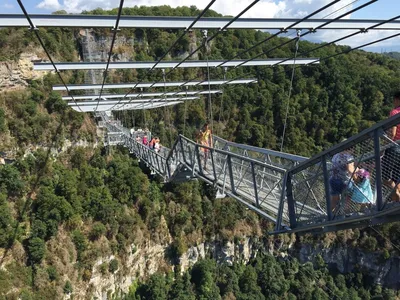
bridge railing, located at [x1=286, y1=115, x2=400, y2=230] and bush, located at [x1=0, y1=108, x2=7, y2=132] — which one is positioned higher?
bridge railing, located at [x1=286, y1=115, x2=400, y2=230]

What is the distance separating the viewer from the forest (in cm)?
1641

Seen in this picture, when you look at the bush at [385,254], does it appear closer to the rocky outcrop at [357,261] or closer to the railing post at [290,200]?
the rocky outcrop at [357,261]

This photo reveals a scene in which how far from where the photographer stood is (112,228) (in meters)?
19.1

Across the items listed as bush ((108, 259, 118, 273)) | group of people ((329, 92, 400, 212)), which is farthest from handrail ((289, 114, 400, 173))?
bush ((108, 259, 118, 273))

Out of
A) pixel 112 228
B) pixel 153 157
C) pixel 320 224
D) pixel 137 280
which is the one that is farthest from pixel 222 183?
pixel 137 280

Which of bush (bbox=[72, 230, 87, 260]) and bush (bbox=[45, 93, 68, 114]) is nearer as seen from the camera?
bush (bbox=[72, 230, 87, 260])

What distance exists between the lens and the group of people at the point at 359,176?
287 centimetres

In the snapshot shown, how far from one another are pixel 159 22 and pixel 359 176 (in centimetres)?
504

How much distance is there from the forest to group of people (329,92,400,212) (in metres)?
6.62

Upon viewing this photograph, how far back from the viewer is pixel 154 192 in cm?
2262

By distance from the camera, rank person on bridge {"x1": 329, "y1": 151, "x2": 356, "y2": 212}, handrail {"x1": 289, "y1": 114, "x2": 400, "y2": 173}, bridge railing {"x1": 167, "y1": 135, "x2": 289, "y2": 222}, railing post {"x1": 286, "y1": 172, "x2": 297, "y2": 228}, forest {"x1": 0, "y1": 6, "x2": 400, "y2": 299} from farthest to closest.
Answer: forest {"x1": 0, "y1": 6, "x2": 400, "y2": 299}
bridge railing {"x1": 167, "y1": 135, "x2": 289, "y2": 222}
railing post {"x1": 286, "y1": 172, "x2": 297, "y2": 228}
person on bridge {"x1": 329, "y1": 151, "x2": 356, "y2": 212}
handrail {"x1": 289, "y1": 114, "x2": 400, "y2": 173}

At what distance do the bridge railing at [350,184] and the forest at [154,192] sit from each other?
6241mm

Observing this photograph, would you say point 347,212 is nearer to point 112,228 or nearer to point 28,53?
point 112,228

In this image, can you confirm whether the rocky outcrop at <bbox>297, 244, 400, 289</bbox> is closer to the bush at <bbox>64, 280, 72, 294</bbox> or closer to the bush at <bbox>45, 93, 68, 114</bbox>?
the bush at <bbox>64, 280, 72, 294</bbox>
